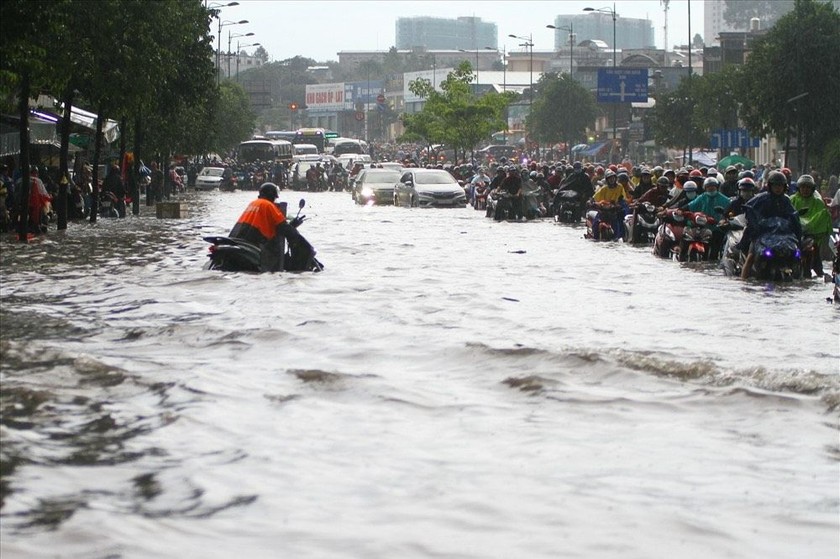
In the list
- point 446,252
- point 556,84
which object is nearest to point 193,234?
point 446,252

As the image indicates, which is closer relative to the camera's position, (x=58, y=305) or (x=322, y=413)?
(x=322, y=413)

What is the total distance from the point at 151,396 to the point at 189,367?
1.49 meters

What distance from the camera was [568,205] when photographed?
38875 millimetres

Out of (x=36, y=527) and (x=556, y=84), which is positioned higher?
(x=556, y=84)

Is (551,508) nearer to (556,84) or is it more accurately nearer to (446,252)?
(446,252)

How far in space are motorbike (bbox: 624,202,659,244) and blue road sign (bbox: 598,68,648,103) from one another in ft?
154

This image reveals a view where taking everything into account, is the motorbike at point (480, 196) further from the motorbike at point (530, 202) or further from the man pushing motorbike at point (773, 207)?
the man pushing motorbike at point (773, 207)

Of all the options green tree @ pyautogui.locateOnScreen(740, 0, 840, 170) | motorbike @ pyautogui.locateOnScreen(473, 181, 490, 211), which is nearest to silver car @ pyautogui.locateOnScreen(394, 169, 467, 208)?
motorbike @ pyautogui.locateOnScreen(473, 181, 490, 211)

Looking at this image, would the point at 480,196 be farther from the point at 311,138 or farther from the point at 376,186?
the point at 311,138

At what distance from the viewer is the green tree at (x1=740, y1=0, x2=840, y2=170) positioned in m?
50.9

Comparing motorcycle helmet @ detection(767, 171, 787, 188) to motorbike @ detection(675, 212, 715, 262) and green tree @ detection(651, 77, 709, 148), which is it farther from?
green tree @ detection(651, 77, 709, 148)

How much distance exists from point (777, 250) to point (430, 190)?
1190 inches

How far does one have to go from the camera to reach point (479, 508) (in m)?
7.34

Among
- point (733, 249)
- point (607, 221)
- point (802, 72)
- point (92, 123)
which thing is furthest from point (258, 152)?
point (733, 249)
